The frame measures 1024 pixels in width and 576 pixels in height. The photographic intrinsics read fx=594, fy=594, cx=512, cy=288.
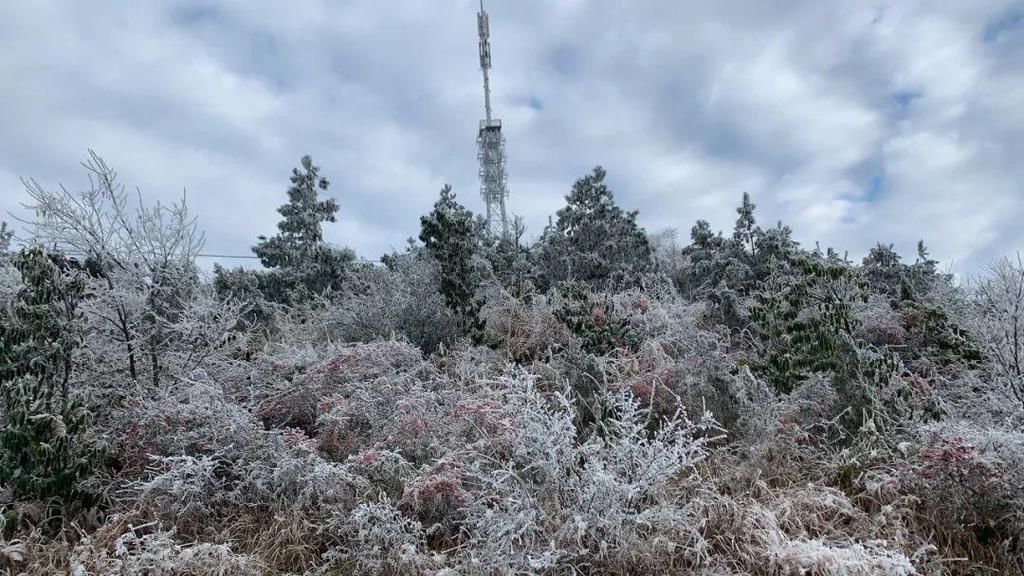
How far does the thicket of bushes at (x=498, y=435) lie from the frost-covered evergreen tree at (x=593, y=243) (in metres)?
2.51

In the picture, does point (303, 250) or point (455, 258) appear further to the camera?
point (303, 250)

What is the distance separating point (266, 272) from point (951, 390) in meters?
10.1

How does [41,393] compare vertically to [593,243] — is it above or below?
below

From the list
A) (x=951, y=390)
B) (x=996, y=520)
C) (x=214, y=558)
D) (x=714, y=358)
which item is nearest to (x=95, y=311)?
(x=214, y=558)

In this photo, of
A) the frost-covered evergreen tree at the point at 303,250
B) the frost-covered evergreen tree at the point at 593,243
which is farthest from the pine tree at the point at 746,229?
the frost-covered evergreen tree at the point at 303,250

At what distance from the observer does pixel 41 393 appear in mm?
3621

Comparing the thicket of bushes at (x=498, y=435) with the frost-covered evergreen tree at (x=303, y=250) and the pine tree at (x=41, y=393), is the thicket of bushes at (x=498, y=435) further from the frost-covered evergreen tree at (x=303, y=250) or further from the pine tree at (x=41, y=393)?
the frost-covered evergreen tree at (x=303, y=250)

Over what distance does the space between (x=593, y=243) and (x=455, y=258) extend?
3.26m

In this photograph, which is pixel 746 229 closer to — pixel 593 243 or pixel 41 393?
pixel 593 243

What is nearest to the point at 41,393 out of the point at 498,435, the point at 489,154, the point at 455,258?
the point at 498,435

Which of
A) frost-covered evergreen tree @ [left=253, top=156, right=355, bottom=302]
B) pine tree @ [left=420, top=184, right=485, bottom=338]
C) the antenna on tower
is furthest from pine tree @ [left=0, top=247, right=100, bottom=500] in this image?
the antenna on tower

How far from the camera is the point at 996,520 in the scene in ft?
10.1

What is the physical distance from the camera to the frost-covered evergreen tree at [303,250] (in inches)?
416

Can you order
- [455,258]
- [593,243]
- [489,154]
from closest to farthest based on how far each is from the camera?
[455,258], [593,243], [489,154]
